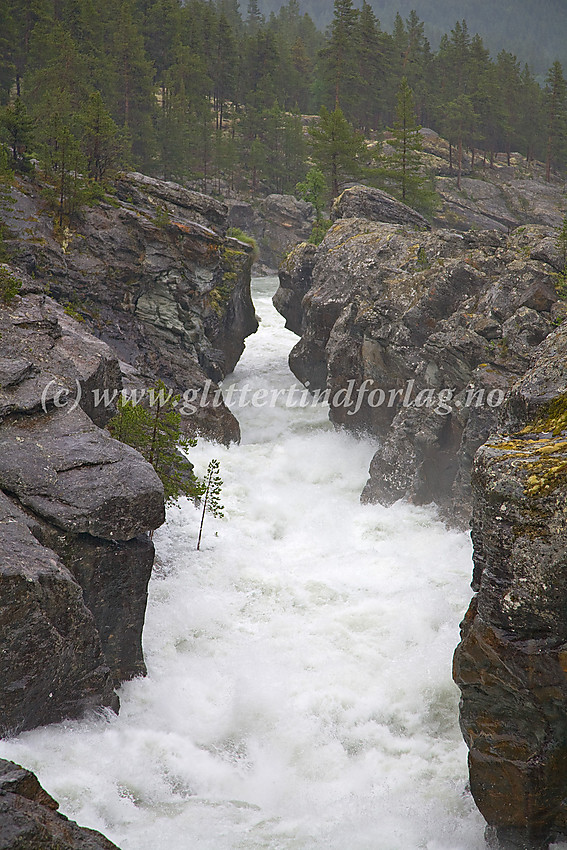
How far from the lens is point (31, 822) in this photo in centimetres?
608

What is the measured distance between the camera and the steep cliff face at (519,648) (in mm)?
9148

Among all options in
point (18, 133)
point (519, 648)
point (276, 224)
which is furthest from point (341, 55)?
point (519, 648)

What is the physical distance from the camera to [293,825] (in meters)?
11.1

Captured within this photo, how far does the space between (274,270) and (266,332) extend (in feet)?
75.9

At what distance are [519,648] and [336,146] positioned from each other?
123 feet

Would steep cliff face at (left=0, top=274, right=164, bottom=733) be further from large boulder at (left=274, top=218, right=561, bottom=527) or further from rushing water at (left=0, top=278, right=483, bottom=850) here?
large boulder at (left=274, top=218, right=561, bottom=527)

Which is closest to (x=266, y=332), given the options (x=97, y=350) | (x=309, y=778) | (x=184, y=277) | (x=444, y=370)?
(x=184, y=277)

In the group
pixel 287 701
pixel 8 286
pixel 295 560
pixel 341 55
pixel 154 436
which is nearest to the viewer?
pixel 287 701

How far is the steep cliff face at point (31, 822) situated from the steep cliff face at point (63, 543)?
4.41m

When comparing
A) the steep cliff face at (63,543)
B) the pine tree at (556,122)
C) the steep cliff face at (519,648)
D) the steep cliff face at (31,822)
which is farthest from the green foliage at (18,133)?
the pine tree at (556,122)

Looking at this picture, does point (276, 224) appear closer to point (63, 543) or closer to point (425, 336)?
point (425, 336)

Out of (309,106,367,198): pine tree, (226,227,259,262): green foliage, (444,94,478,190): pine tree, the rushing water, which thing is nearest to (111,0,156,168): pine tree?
(226,227,259,262): green foliage

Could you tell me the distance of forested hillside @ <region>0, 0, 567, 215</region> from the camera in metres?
44.4

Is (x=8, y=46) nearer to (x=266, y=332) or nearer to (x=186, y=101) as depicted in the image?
(x=186, y=101)
